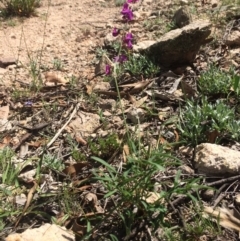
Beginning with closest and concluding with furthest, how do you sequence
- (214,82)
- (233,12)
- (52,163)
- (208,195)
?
(208,195) → (52,163) → (214,82) → (233,12)

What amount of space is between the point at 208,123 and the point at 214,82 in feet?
1.59

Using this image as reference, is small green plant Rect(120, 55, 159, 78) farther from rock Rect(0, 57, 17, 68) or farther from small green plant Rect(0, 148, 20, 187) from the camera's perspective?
small green plant Rect(0, 148, 20, 187)

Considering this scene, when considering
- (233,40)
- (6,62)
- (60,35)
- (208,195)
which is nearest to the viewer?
(208,195)

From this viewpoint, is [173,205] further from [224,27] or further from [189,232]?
[224,27]

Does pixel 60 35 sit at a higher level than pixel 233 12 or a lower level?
lower

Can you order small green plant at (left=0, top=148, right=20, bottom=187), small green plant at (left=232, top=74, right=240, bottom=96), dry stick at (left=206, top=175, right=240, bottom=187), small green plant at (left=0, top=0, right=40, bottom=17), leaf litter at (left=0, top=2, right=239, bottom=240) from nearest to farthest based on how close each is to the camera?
1. leaf litter at (left=0, top=2, right=239, bottom=240)
2. dry stick at (left=206, top=175, right=240, bottom=187)
3. small green plant at (left=0, top=148, right=20, bottom=187)
4. small green plant at (left=232, top=74, right=240, bottom=96)
5. small green plant at (left=0, top=0, right=40, bottom=17)

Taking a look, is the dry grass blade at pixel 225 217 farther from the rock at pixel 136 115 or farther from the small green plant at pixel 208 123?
the rock at pixel 136 115

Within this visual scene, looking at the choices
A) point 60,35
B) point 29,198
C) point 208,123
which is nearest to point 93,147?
point 29,198

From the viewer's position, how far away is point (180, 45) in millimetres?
3629

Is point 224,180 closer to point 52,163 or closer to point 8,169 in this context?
point 52,163

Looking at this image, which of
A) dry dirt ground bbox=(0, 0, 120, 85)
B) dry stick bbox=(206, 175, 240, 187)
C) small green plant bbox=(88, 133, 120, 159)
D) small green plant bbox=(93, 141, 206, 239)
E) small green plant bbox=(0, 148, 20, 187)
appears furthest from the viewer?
dry dirt ground bbox=(0, 0, 120, 85)

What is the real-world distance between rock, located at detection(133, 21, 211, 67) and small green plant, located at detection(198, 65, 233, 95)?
1.14 ft

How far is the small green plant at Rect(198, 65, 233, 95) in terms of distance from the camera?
3230 millimetres

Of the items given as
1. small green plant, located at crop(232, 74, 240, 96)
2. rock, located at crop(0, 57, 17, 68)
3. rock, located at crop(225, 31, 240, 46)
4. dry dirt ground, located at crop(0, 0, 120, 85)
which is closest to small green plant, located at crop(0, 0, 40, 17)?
dry dirt ground, located at crop(0, 0, 120, 85)
